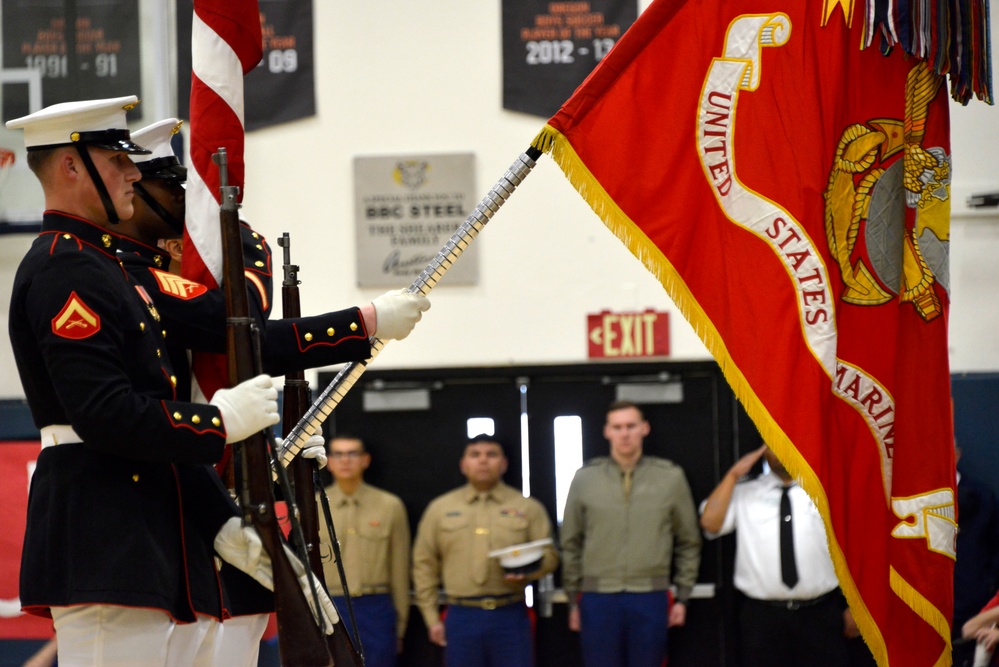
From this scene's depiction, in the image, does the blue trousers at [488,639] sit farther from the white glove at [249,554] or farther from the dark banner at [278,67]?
the white glove at [249,554]

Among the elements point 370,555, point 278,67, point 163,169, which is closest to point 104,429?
point 163,169

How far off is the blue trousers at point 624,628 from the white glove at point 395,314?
4.10 m

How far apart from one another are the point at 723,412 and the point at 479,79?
2476 millimetres

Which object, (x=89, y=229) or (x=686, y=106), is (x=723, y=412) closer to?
(x=686, y=106)

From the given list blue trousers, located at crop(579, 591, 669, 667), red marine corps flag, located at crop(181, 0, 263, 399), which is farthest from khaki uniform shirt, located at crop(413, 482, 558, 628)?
red marine corps flag, located at crop(181, 0, 263, 399)

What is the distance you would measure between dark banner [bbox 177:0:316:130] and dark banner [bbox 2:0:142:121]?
0.27 m

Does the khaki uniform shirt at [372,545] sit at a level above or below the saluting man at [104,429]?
below

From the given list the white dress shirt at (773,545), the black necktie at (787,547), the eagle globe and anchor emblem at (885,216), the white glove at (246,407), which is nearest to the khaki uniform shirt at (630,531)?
the white dress shirt at (773,545)

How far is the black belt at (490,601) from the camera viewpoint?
6406 millimetres

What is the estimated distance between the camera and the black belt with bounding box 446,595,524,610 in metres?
6.41

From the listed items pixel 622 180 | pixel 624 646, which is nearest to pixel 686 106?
pixel 622 180

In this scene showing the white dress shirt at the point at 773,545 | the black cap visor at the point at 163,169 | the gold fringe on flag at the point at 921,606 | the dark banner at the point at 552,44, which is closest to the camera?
the black cap visor at the point at 163,169

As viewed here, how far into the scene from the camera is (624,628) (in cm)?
639

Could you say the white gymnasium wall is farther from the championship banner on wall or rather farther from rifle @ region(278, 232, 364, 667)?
rifle @ region(278, 232, 364, 667)
